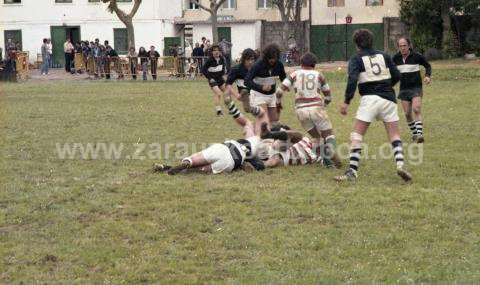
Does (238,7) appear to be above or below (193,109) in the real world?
above

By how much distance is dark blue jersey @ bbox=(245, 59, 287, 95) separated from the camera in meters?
12.5

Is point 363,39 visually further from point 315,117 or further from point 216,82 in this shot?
point 216,82

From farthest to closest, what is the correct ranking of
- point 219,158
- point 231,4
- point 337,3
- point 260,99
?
point 231,4 → point 337,3 → point 260,99 → point 219,158

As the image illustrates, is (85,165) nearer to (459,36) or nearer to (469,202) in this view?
(469,202)

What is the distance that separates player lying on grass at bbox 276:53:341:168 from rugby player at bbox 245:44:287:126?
3.27ft

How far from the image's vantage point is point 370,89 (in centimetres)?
1024

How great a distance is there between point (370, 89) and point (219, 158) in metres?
2.27

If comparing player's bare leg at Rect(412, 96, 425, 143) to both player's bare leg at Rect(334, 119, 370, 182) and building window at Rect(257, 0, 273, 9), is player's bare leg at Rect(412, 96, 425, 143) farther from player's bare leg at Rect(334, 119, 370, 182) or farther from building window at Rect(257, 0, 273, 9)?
building window at Rect(257, 0, 273, 9)

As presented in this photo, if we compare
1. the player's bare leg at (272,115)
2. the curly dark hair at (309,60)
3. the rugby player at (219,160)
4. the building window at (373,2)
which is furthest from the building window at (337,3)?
the rugby player at (219,160)

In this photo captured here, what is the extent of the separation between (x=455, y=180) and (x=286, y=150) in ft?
8.48

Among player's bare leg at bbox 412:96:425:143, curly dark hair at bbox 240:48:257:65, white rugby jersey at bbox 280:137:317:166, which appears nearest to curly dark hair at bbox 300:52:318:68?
white rugby jersey at bbox 280:137:317:166

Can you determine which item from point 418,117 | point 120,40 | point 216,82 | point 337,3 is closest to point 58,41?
point 120,40

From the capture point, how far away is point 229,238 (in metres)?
7.48

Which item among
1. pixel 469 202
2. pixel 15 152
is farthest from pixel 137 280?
pixel 15 152
